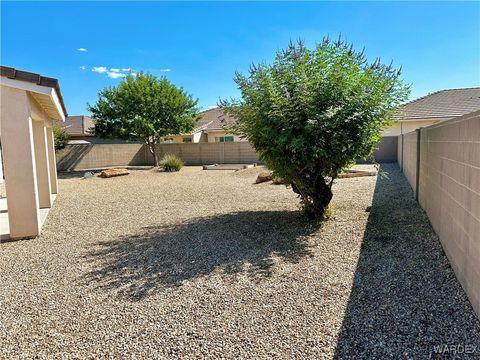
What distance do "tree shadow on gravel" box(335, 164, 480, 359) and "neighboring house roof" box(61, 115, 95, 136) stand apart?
103 feet

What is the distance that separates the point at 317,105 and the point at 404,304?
3.57m

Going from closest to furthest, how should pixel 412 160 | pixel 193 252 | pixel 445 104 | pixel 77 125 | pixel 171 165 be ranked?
1. pixel 193 252
2. pixel 412 160
3. pixel 171 165
4. pixel 445 104
5. pixel 77 125

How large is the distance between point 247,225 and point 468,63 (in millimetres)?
12065

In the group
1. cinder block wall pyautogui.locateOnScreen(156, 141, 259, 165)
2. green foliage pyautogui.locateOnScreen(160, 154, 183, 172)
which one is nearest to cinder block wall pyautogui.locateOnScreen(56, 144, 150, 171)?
cinder block wall pyautogui.locateOnScreen(156, 141, 259, 165)

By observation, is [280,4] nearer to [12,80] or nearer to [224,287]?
[12,80]

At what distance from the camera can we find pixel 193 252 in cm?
515

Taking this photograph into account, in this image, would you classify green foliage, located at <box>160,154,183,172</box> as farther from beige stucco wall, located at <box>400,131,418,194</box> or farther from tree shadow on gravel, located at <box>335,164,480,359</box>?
tree shadow on gravel, located at <box>335,164,480,359</box>

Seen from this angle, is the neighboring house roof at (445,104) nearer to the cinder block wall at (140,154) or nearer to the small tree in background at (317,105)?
the cinder block wall at (140,154)

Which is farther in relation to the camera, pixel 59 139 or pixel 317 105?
pixel 59 139

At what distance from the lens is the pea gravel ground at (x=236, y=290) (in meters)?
2.75

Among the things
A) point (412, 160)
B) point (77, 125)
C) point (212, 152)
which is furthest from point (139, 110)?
point (412, 160)

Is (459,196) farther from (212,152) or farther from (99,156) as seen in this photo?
(99,156)

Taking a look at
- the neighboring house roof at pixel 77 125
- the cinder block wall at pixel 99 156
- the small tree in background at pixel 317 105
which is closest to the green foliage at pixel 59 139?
the cinder block wall at pixel 99 156

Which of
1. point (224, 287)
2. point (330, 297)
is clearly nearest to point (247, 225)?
point (224, 287)
